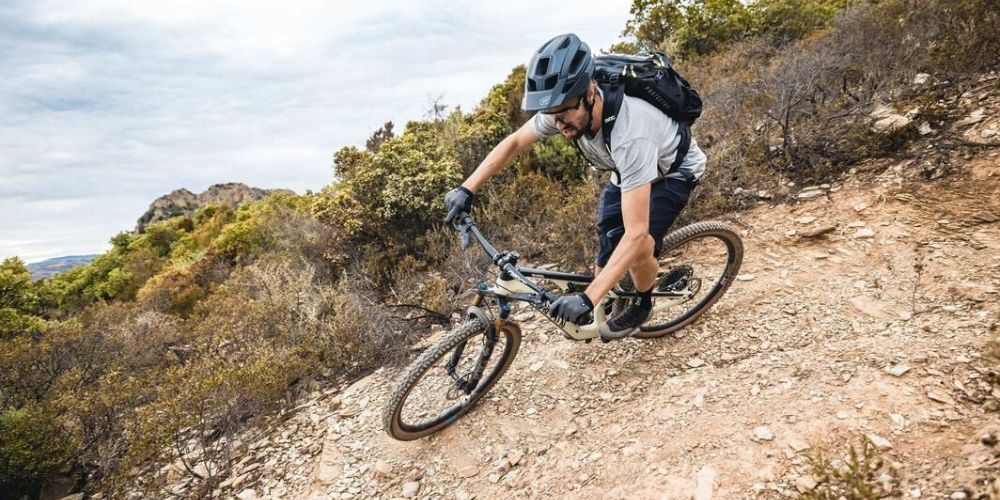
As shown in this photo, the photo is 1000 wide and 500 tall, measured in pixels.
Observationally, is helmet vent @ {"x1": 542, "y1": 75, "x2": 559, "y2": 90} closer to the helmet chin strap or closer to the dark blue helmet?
the dark blue helmet

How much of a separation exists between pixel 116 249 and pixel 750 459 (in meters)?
35.5

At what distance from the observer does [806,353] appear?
3451 mm

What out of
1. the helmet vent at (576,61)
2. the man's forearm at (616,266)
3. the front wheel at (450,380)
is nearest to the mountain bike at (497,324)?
the front wheel at (450,380)

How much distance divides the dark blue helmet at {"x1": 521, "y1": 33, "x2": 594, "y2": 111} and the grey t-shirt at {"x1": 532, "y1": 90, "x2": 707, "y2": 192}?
1.04 feet

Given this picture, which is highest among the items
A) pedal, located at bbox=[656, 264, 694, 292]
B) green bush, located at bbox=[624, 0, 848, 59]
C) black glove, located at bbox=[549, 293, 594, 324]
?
green bush, located at bbox=[624, 0, 848, 59]

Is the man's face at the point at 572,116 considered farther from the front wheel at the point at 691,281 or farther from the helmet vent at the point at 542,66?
the front wheel at the point at 691,281

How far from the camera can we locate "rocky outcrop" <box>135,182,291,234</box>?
41.3 meters

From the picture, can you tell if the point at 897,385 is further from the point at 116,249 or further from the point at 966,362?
the point at 116,249

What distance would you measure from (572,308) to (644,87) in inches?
55.6

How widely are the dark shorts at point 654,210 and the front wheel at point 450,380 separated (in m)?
1.01

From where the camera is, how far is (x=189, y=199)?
44.1 m

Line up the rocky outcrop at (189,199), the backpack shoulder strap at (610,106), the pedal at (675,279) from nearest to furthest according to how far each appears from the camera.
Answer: the backpack shoulder strap at (610,106) → the pedal at (675,279) → the rocky outcrop at (189,199)

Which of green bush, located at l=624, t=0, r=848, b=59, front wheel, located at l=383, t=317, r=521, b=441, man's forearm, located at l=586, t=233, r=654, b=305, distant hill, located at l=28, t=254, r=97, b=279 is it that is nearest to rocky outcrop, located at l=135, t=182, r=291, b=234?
distant hill, located at l=28, t=254, r=97, b=279

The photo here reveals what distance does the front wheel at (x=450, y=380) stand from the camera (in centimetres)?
334
